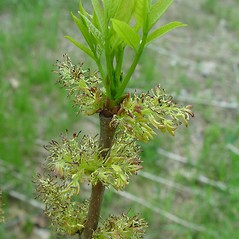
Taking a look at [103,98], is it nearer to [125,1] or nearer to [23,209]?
[125,1]

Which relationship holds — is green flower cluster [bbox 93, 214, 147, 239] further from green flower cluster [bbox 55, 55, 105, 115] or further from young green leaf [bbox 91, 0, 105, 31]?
young green leaf [bbox 91, 0, 105, 31]

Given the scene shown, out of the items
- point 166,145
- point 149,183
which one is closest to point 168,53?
point 166,145

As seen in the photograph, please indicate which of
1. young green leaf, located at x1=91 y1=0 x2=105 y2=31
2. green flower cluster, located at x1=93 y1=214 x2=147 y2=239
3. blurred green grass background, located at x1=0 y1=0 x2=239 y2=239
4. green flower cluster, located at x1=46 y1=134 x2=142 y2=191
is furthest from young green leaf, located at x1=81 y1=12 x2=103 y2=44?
blurred green grass background, located at x1=0 y1=0 x2=239 y2=239

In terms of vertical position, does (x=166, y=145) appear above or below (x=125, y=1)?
below

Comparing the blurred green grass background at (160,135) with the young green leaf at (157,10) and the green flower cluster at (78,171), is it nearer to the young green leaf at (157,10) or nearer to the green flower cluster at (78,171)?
the green flower cluster at (78,171)

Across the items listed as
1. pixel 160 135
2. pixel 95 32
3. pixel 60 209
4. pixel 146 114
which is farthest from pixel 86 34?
pixel 160 135
